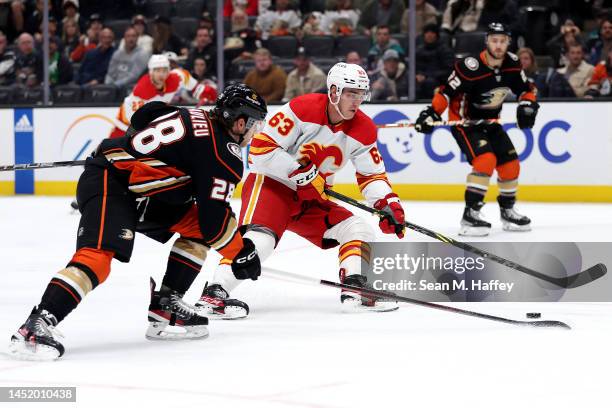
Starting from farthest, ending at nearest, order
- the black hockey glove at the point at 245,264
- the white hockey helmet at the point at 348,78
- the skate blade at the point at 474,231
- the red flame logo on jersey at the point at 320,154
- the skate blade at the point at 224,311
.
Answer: the skate blade at the point at 474,231 → the red flame logo on jersey at the point at 320,154 → the white hockey helmet at the point at 348,78 → the skate blade at the point at 224,311 → the black hockey glove at the point at 245,264

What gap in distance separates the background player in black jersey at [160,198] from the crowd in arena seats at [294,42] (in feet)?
18.9

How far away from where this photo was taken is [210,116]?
3484mm

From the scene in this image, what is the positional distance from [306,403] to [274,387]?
0.21 metres

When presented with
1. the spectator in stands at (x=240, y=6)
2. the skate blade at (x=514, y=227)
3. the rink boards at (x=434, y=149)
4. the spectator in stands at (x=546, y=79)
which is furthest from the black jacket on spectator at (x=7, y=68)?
the skate blade at (x=514, y=227)

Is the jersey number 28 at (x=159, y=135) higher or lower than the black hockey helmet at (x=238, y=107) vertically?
lower

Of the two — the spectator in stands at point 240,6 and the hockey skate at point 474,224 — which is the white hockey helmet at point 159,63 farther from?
the hockey skate at point 474,224

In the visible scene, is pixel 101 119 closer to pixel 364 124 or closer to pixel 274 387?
pixel 364 124

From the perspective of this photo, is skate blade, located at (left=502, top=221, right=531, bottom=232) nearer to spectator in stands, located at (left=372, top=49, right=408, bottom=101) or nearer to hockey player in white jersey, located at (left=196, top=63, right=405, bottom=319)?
spectator in stands, located at (left=372, top=49, right=408, bottom=101)

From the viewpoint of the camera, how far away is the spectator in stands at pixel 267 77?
9477 mm

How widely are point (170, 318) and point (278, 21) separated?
6.38 meters

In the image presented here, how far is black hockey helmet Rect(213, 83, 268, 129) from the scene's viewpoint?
3.41 m

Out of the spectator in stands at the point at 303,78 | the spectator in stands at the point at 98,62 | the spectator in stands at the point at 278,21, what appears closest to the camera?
the spectator in stands at the point at 303,78

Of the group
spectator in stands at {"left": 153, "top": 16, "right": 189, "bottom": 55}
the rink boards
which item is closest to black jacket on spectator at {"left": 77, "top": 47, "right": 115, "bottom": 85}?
the rink boards

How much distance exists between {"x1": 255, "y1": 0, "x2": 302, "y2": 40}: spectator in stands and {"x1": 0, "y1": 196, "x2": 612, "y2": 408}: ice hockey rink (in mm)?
4749
